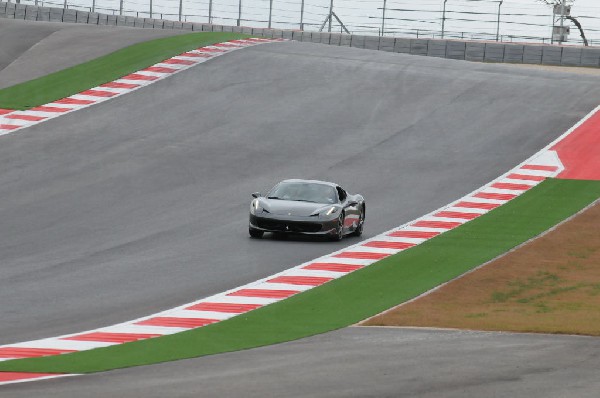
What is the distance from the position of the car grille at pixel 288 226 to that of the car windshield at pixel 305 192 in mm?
859

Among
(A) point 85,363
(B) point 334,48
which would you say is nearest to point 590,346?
(A) point 85,363

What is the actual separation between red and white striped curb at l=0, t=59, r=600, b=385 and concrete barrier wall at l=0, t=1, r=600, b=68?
23.3 m

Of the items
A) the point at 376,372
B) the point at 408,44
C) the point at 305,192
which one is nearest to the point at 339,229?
the point at 305,192

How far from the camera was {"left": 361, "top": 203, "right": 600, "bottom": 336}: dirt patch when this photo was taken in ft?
58.5

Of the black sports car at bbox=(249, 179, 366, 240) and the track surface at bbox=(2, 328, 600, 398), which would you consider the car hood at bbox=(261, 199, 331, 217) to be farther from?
the track surface at bbox=(2, 328, 600, 398)

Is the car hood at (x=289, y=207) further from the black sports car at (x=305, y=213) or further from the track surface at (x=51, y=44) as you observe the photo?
→ the track surface at (x=51, y=44)

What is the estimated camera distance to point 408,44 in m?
60.2

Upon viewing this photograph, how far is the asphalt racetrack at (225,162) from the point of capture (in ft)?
66.1

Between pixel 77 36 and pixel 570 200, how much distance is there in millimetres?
24996

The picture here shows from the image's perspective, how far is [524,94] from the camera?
4172 cm

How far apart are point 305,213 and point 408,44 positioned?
119 feet

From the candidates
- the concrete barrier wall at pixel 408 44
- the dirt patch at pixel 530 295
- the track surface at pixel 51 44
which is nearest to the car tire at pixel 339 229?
the dirt patch at pixel 530 295

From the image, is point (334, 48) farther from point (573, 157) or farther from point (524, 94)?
point (573, 157)

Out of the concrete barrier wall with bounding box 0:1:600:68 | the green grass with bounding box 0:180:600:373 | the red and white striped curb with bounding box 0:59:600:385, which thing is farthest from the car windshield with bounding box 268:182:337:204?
the concrete barrier wall with bounding box 0:1:600:68
